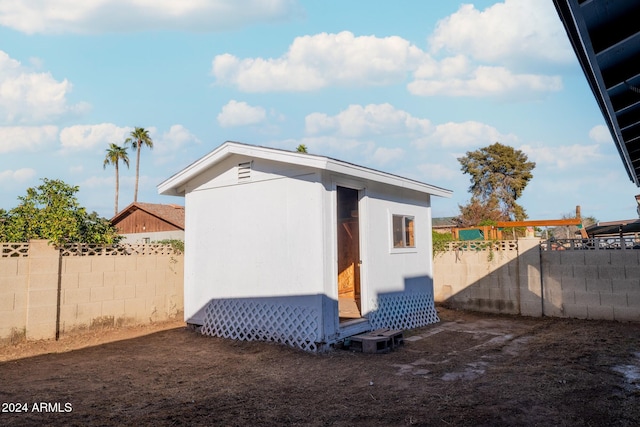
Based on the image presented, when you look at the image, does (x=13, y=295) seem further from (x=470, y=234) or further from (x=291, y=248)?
(x=470, y=234)

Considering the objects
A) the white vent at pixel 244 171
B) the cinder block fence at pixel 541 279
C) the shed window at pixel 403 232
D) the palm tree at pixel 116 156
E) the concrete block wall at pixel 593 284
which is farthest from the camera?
the palm tree at pixel 116 156

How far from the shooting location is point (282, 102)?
15906 mm

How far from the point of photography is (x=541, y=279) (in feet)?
30.6

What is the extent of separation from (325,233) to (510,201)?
27.9 m

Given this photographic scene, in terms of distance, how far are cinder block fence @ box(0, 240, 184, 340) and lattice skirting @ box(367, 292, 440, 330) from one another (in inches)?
182

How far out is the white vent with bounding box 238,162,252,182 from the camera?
7538 millimetres

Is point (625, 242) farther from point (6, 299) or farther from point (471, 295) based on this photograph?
point (6, 299)

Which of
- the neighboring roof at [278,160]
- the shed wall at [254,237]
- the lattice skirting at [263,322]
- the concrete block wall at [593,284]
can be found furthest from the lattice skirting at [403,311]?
the concrete block wall at [593,284]

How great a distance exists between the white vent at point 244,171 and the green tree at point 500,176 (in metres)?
25.8

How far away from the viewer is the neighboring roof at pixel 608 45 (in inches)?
81.2

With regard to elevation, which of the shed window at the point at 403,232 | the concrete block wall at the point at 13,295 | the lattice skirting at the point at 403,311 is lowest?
the lattice skirting at the point at 403,311

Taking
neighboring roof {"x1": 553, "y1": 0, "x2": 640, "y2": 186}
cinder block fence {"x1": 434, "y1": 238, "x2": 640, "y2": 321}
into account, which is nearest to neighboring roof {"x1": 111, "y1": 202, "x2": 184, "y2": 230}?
cinder block fence {"x1": 434, "y1": 238, "x2": 640, "y2": 321}

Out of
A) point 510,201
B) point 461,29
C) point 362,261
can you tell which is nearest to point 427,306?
point 362,261

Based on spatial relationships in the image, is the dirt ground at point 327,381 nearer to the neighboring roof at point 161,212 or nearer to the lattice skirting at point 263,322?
the lattice skirting at point 263,322
